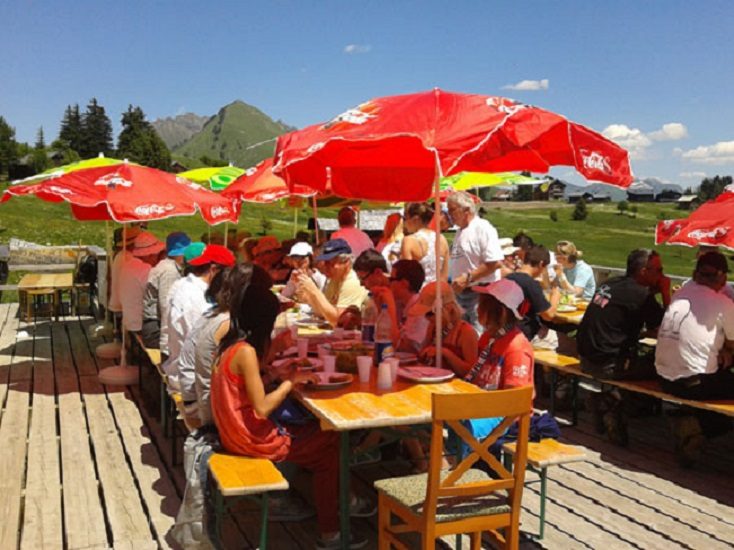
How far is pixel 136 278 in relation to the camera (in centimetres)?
682

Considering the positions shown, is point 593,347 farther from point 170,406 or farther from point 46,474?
point 46,474

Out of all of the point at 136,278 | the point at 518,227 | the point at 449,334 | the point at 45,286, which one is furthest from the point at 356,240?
the point at 518,227

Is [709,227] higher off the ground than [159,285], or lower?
higher

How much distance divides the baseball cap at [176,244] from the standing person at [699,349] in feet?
13.6

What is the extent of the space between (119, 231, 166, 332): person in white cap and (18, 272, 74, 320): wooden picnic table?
3.79 m

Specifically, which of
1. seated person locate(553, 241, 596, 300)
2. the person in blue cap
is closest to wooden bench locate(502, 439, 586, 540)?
the person in blue cap

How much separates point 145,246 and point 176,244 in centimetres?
83

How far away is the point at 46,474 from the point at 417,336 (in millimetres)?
2698

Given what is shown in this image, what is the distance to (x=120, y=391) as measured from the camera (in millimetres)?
6770

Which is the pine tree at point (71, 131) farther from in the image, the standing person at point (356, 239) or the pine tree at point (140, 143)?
the standing person at point (356, 239)

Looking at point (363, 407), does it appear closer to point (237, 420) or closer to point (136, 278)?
point (237, 420)

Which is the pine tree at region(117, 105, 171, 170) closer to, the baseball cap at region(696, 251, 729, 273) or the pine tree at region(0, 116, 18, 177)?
the pine tree at region(0, 116, 18, 177)

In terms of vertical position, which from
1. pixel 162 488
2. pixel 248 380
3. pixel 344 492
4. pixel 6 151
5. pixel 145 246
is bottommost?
pixel 162 488

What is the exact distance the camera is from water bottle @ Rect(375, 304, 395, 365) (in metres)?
3.94
